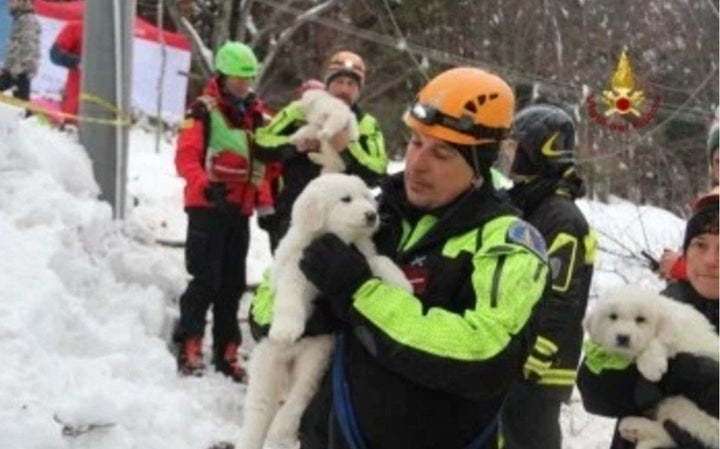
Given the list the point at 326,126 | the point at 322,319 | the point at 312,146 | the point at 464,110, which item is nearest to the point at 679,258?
the point at 464,110

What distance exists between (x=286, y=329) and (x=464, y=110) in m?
0.88

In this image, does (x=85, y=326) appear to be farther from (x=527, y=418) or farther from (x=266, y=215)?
(x=527, y=418)

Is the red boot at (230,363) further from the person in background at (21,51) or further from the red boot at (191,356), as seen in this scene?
the person in background at (21,51)

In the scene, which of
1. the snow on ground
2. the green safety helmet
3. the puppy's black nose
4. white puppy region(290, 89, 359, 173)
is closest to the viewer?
the puppy's black nose

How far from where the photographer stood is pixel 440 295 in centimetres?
281

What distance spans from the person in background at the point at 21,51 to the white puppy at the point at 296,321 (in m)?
7.53

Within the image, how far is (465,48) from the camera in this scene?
2252 centimetres

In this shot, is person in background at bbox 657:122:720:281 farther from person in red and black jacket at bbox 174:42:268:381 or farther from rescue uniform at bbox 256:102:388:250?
person in red and black jacket at bbox 174:42:268:381

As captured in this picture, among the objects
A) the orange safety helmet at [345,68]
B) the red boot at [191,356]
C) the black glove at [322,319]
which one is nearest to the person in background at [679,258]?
the black glove at [322,319]

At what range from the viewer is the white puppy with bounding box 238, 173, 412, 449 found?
3.32 m

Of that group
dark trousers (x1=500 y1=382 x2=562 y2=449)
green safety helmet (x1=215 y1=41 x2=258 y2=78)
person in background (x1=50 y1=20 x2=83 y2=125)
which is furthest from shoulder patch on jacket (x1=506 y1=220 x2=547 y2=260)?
person in background (x1=50 y1=20 x2=83 y2=125)

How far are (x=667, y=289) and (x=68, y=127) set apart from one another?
299 inches

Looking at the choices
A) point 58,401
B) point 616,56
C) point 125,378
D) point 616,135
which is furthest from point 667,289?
→ point 616,56

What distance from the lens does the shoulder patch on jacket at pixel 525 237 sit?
2.77 meters
